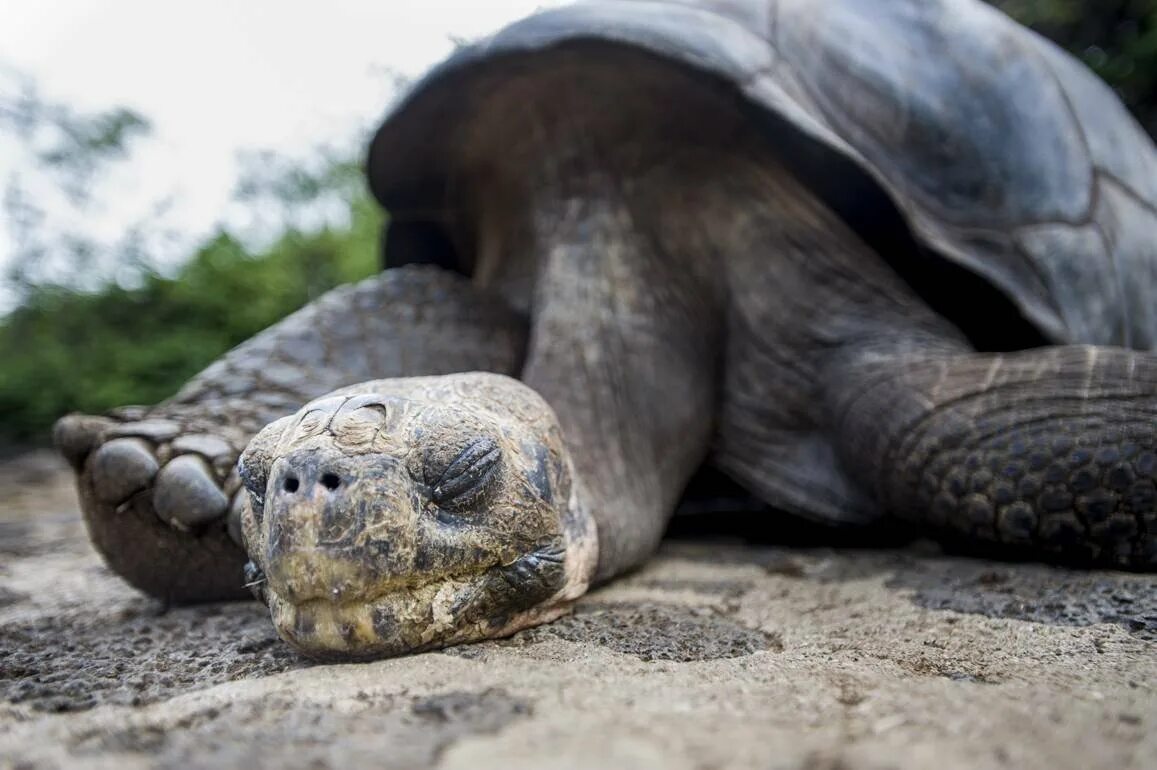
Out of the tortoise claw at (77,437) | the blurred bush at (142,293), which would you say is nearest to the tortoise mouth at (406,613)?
the tortoise claw at (77,437)

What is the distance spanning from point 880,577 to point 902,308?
746 mm

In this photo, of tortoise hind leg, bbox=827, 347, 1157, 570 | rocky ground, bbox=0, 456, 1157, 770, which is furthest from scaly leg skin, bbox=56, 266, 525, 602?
tortoise hind leg, bbox=827, 347, 1157, 570

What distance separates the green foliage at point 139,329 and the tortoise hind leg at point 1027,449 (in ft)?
17.9

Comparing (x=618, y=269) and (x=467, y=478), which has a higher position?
(x=618, y=269)

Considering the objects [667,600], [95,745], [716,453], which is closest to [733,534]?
[716,453]

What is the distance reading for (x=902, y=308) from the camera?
2205 mm

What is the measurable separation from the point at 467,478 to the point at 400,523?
4.8 inches

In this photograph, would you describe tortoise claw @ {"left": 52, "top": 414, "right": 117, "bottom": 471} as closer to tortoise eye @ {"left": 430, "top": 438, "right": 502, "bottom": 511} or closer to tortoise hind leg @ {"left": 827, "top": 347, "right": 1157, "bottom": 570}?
tortoise eye @ {"left": 430, "top": 438, "right": 502, "bottom": 511}

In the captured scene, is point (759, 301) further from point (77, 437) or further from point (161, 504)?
point (77, 437)

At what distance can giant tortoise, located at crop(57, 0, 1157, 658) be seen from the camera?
1.64 metres

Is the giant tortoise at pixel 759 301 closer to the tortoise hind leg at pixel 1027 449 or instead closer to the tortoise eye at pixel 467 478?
the tortoise hind leg at pixel 1027 449

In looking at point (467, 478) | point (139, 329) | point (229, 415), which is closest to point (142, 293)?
point (139, 329)

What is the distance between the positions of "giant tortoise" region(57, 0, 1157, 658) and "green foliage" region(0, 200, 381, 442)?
4271 mm

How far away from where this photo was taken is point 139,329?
6.96 m
